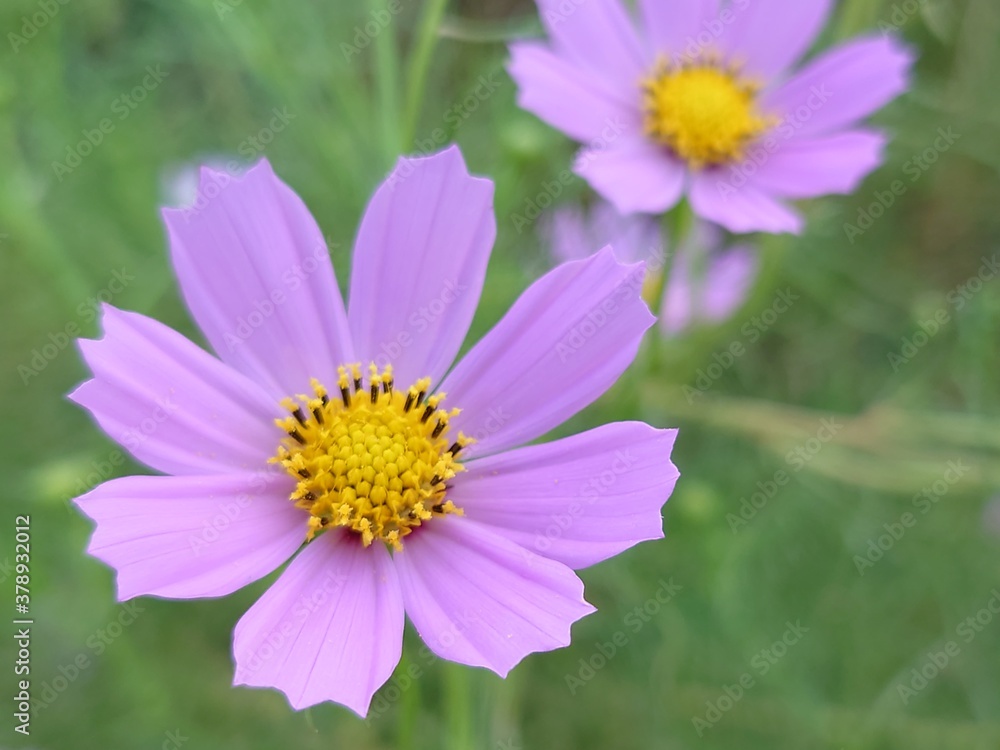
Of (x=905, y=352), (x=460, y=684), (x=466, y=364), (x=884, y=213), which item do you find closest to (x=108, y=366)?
(x=466, y=364)

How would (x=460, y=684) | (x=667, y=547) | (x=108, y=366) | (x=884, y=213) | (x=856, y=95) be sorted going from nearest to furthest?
(x=108, y=366), (x=460, y=684), (x=856, y=95), (x=667, y=547), (x=884, y=213)

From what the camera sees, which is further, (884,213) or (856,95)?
(884,213)

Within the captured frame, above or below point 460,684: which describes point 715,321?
below

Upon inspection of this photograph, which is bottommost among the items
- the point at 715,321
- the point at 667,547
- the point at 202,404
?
the point at 667,547

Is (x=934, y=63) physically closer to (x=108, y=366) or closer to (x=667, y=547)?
(x=667, y=547)
